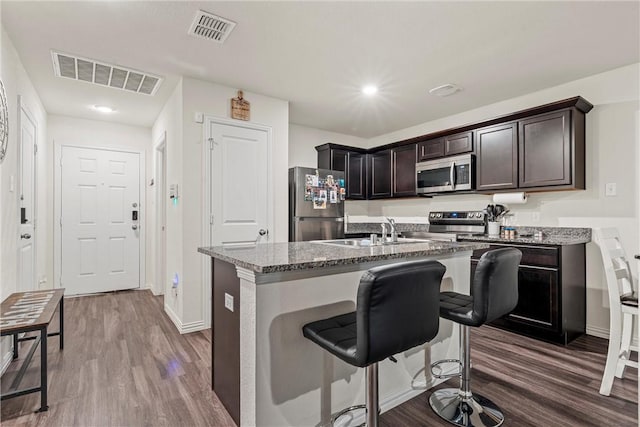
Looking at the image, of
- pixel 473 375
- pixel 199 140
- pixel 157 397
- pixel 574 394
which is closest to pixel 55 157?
pixel 199 140

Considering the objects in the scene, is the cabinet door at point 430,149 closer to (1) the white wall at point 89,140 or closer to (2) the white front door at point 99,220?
(1) the white wall at point 89,140

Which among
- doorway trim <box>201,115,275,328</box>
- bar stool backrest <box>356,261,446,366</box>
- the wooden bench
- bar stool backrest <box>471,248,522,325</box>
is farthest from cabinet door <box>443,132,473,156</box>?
the wooden bench

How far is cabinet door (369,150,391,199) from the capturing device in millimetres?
5005

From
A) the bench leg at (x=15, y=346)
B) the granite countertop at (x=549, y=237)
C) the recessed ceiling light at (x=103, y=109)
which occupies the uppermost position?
the recessed ceiling light at (x=103, y=109)

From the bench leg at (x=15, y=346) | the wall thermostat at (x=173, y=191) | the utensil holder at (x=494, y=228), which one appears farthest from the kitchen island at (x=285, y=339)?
the utensil holder at (x=494, y=228)

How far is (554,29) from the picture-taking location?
7.76 ft

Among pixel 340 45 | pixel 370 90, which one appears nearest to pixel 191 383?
pixel 340 45

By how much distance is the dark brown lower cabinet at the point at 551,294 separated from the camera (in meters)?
2.82

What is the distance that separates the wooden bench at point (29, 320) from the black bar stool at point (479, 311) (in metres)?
2.23

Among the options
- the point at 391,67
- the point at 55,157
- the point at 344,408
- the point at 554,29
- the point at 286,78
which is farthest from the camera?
the point at 55,157

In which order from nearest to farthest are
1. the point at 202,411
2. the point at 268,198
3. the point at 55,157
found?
the point at 202,411
the point at 268,198
the point at 55,157

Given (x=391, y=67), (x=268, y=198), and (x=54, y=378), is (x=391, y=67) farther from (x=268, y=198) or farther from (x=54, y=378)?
(x=54, y=378)

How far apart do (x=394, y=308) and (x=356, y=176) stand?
4.15m

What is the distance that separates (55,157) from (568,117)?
19.7ft
